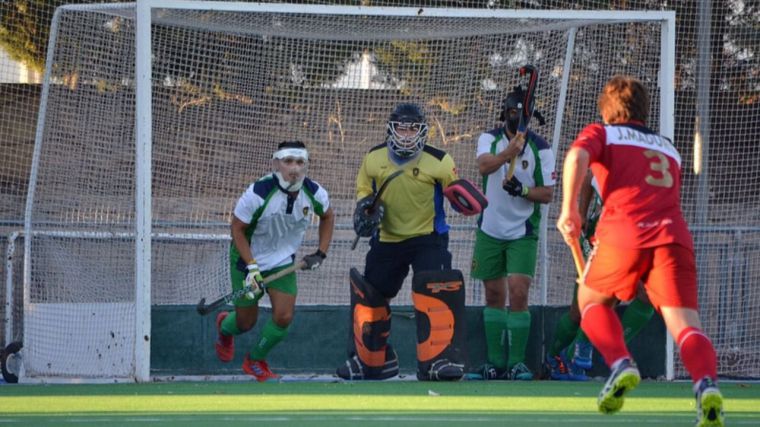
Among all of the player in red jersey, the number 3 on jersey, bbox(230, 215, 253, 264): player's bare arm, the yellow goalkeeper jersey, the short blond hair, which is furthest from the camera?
bbox(230, 215, 253, 264): player's bare arm

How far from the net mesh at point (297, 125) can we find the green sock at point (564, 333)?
0.91 metres

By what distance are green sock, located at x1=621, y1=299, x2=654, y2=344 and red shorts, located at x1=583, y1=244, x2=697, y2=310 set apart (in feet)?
11.9

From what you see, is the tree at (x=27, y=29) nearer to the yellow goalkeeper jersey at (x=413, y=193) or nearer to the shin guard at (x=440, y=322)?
the yellow goalkeeper jersey at (x=413, y=193)

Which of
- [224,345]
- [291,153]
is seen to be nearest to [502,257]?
[291,153]

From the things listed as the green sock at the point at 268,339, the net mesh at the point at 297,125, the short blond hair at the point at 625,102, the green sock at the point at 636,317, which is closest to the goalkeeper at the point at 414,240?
the green sock at the point at 268,339

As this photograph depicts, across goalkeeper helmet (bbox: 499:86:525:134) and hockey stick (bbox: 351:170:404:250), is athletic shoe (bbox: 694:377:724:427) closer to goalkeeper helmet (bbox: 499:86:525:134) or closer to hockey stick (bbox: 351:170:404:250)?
hockey stick (bbox: 351:170:404:250)

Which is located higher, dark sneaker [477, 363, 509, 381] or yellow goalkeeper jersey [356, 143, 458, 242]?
yellow goalkeeper jersey [356, 143, 458, 242]

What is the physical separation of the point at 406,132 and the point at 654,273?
3338 mm

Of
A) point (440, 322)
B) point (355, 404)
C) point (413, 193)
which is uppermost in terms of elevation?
point (413, 193)

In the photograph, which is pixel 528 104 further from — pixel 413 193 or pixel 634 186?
pixel 634 186

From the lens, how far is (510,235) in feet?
30.9

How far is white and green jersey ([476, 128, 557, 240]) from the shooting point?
30.9ft

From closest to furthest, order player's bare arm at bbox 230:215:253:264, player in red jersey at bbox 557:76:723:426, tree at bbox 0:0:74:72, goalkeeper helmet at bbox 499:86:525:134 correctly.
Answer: player in red jersey at bbox 557:76:723:426 → player's bare arm at bbox 230:215:253:264 → goalkeeper helmet at bbox 499:86:525:134 → tree at bbox 0:0:74:72

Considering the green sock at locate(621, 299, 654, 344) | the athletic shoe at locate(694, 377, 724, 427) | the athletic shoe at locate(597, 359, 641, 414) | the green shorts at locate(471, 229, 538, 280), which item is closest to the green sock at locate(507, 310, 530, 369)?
the green shorts at locate(471, 229, 538, 280)
